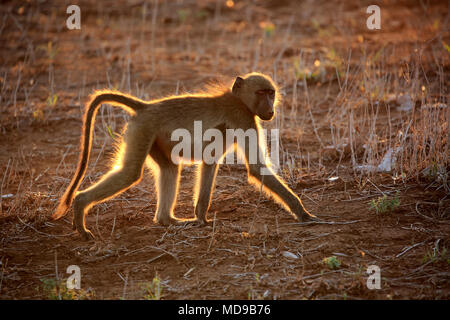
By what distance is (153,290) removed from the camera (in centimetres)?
354

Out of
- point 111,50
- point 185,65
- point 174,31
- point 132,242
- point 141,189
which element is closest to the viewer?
point 132,242

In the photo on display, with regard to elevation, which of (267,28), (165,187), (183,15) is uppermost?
(183,15)

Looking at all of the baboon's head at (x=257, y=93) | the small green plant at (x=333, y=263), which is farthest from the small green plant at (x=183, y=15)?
the small green plant at (x=333, y=263)

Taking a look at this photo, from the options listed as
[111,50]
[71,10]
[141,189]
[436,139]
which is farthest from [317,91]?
[71,10]

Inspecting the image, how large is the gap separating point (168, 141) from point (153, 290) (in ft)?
4.70

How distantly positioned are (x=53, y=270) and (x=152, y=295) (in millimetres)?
986

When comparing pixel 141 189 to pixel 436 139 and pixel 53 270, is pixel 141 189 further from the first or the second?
pixel 436 139

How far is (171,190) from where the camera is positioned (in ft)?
16.0

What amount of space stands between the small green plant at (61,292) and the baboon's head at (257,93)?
2.19 meters

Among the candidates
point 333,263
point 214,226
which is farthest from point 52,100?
point 333,263

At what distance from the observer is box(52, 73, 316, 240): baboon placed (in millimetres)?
4340

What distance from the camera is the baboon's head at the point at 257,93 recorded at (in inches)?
185

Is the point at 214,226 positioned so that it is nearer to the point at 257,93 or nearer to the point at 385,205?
the point at 257,93

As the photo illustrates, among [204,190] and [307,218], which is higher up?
[204,190]
